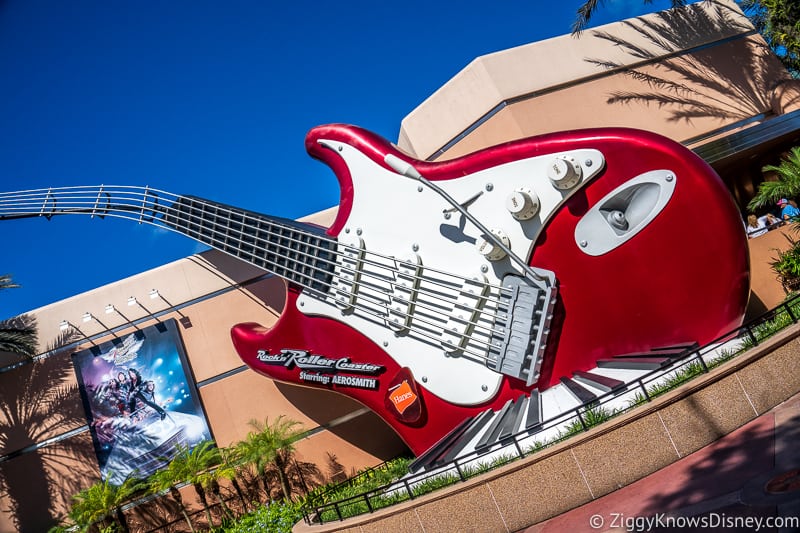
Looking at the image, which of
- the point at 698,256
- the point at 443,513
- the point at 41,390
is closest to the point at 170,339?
the point at 41,390

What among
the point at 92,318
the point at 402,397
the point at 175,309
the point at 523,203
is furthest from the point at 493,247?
the point at 92,318

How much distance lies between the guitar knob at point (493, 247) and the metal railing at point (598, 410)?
303cm

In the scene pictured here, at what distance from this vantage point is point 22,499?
53.2ft

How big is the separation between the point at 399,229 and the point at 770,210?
1364 cm

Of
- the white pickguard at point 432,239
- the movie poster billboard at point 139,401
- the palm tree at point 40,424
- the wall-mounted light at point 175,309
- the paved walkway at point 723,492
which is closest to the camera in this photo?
the paved walkway at point 723,492

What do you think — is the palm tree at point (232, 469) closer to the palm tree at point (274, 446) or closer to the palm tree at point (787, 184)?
the palm tree at point (274, 446)

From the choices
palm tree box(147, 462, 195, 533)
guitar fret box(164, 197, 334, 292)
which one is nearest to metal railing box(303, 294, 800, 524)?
guitar fret box(164, 197, 334, 292)

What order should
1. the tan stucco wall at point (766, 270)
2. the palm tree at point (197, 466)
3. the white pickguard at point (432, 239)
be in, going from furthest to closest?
the palm tree at point (197, 466) < the tan stucco wall at point (766, 270) < the white pickguard at point (432, 239)

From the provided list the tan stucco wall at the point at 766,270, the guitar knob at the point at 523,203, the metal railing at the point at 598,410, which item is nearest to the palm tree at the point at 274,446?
the metal railing at the point at 598,410

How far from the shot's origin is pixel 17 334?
55.0 feet

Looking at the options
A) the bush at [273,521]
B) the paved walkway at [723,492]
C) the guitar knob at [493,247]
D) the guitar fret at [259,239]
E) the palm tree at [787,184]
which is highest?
the guitar fret at [259,239]

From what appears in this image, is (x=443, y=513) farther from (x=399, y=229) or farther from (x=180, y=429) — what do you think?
(x=180, y=429)

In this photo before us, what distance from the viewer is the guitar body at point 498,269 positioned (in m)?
9.04

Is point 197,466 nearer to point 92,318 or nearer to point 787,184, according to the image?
point 92,318
